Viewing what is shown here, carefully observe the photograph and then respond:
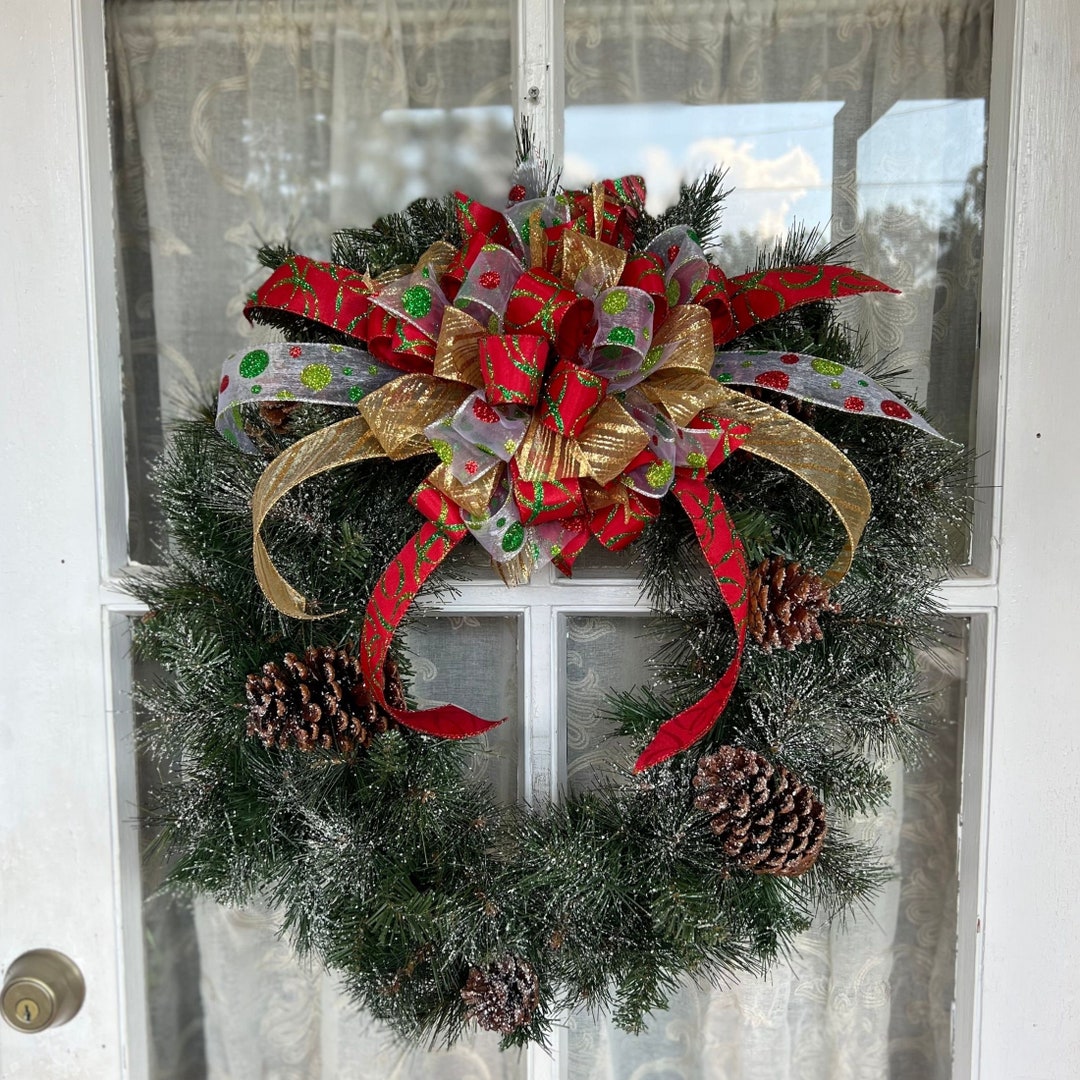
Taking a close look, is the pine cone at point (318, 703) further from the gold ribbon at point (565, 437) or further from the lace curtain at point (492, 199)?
the lace curtain at point (492, 199)

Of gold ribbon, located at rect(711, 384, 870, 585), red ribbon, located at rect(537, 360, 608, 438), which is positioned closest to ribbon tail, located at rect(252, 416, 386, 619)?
red ribbon, located at rect(537, 360, 608, 438)

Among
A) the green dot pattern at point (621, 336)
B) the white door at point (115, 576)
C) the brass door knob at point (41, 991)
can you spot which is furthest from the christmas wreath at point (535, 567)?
the brass door knob at point (41, 991)

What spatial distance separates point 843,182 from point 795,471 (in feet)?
→ 1.18

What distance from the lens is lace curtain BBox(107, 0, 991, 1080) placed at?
2.23ft

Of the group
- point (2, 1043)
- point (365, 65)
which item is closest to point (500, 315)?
point (365, 65)

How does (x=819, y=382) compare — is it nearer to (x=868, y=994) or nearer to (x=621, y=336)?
(x=621, y=336)

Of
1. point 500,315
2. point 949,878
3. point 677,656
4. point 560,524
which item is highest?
point 500,315

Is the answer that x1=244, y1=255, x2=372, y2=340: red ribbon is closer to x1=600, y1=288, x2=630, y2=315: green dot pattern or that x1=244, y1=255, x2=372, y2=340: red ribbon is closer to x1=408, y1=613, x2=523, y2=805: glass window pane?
x1=600, y1=288, x2=630, y2=315: green dot pattern

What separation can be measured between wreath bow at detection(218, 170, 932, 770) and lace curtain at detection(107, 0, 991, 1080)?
181 mm

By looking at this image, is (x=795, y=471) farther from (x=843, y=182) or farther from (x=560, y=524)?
(x=843, y=182)

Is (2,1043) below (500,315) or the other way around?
below

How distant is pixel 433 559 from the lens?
51cm

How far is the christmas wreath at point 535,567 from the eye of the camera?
49 centimetres

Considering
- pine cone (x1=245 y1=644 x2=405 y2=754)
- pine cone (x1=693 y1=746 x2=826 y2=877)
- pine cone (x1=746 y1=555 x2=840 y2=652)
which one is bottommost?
pine cone (x1=693 y1=746 x2=826 y2=877)
